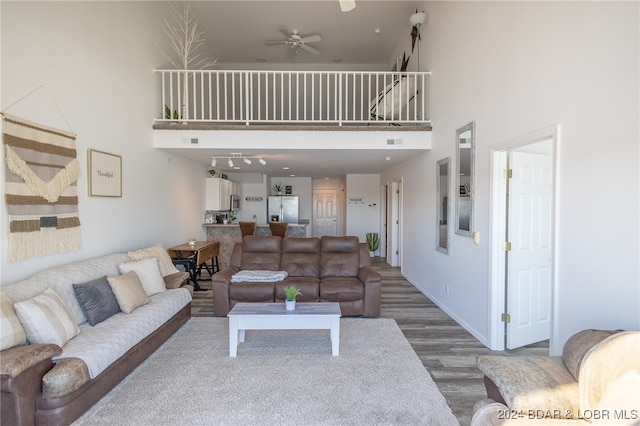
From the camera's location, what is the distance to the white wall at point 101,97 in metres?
2.58

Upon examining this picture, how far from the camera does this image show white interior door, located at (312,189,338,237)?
1136cm

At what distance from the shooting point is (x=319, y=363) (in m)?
2.81

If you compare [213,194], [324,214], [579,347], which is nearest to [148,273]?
[213,194]

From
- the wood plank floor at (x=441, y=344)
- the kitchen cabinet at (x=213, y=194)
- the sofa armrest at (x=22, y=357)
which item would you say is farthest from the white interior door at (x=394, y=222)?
the sofa armrest at (x=22, y=357)

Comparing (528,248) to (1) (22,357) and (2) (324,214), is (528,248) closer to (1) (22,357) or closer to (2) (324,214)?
(1) (22,357)

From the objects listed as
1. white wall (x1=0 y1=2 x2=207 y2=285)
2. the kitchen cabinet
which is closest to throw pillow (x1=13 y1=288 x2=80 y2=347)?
white wall (x1=0 y1=2 x2=207 y2=285)

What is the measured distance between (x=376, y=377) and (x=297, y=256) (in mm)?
2305

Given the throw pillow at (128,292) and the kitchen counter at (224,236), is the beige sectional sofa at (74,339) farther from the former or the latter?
the kitchen counter at (224,236)

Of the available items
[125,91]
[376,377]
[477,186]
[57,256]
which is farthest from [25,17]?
[477,186]

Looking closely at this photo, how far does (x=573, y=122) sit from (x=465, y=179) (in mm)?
1574

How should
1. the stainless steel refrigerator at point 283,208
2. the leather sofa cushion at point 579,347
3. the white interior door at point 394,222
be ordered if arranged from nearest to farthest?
the leather sofa cushion at point 579,347 → the white interior door at point 394,222 → the stainless steel refrigerator at point 283,208

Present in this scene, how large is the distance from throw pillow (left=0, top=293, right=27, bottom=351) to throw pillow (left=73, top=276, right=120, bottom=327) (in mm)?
598

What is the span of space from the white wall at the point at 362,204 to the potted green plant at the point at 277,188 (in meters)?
2.46

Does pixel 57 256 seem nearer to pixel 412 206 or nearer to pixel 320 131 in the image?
pixel 320 131
